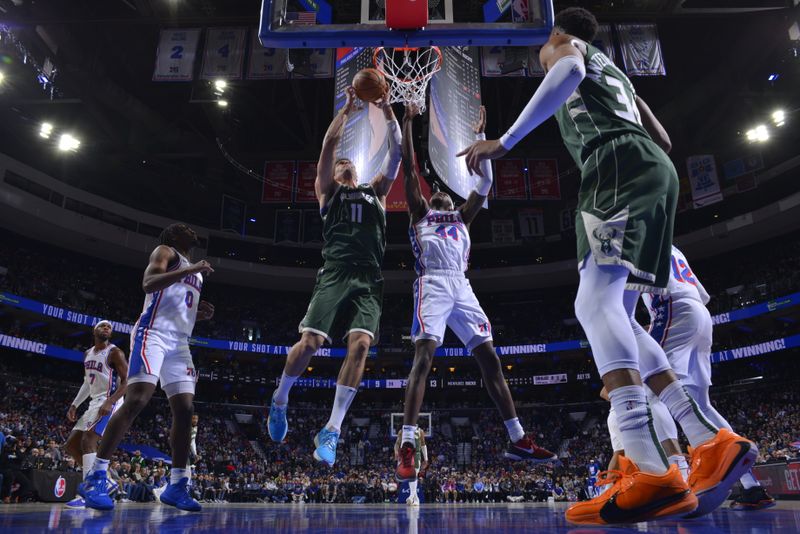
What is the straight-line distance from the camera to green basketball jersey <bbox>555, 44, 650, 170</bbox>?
8.74 feet

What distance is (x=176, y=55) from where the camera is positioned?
1365cm

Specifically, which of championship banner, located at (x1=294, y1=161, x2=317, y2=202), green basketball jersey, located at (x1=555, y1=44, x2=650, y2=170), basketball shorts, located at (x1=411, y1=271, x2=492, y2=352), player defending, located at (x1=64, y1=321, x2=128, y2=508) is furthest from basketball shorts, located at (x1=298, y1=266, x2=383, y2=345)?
championship banner, located at (x1=294, y1=161, x2=317, y2=202)

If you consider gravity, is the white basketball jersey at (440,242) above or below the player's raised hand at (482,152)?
above

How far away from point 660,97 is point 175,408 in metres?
22.2

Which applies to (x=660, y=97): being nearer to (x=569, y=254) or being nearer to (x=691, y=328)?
(x=569, y=254)

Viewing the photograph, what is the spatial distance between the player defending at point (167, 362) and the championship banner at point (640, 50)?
36.3ft

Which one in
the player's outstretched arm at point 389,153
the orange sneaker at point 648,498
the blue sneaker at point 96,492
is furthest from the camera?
the player's outstretched arm at point 389,153

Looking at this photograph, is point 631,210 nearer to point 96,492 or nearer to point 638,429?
point 638,429

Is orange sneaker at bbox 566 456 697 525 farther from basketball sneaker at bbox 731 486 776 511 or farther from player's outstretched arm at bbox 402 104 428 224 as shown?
player's outstretched arm at bbox 402 104 428 224

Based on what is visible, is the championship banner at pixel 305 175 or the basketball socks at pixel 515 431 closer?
the basketball socks at pixel 515 431

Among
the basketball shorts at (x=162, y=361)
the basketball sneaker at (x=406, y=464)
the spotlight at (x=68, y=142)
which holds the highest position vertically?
the spotlight at (x=68, y=142)

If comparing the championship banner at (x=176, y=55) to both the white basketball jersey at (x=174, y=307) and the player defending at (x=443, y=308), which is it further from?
the player defending at (x=443, y=308)

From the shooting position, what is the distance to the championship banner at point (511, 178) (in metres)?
19.0

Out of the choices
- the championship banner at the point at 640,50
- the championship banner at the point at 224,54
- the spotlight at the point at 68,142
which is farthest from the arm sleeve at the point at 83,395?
the spotlight at the point at 68,142
